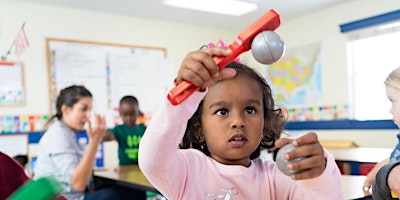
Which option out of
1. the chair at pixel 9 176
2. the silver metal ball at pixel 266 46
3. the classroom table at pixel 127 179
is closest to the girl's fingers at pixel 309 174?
the silver metal ball at pixel 266 46

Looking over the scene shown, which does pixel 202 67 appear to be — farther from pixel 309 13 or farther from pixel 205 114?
pixel 309 13

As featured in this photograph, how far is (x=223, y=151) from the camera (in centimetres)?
80

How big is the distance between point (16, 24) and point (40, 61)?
38 centimetres

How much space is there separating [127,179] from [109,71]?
200cm

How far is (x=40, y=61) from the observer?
3.55 meters

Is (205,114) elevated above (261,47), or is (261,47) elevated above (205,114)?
(261,47)

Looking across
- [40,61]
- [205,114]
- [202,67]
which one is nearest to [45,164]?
[205,114]

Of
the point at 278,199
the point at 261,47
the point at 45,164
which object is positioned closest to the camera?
the point at 261,47

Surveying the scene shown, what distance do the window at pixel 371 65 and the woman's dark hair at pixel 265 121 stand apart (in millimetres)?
3064

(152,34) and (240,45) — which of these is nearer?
(240,45)

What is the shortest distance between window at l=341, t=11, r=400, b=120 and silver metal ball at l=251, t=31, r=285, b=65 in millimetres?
3500

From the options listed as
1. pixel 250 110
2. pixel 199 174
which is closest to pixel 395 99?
pixel 250 110

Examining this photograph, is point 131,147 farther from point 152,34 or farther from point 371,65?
point 371,65

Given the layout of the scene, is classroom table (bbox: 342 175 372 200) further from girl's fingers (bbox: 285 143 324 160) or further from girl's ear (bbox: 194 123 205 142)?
girl's fingers (bbox: 285 143 324 160)
